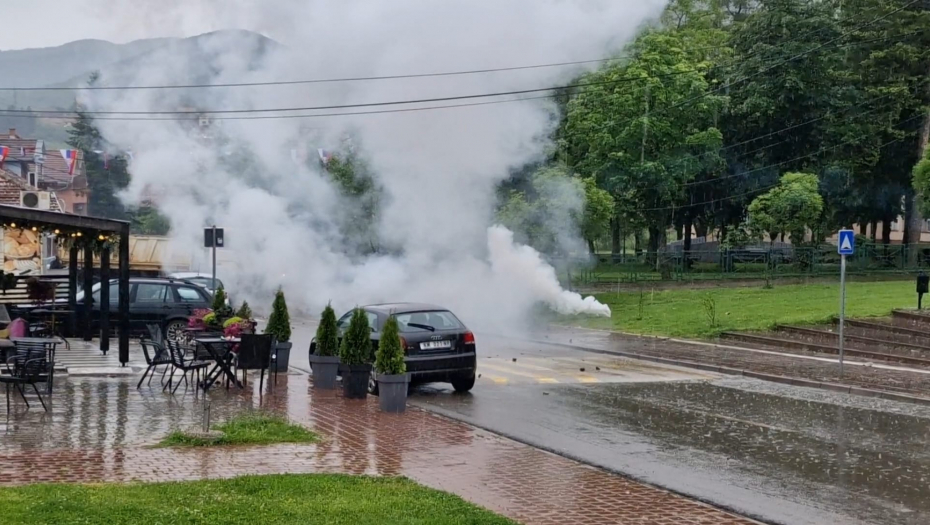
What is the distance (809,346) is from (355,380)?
13470 mm

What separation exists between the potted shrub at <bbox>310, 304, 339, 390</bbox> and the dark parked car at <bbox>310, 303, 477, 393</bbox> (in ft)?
2.12

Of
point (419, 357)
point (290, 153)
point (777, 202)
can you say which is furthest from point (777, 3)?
point (419, 357)

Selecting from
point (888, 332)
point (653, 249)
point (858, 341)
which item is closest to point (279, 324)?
point (858, 341)

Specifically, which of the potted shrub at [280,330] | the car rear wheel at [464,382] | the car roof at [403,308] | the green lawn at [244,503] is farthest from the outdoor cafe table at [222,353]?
the green lawn at [244,503]

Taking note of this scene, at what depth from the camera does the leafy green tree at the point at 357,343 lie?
45.4 ft

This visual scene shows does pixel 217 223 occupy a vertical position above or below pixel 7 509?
above

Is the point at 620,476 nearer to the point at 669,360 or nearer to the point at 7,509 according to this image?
the point at 7,509

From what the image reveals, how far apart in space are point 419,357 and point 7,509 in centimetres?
919

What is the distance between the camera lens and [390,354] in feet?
41.6

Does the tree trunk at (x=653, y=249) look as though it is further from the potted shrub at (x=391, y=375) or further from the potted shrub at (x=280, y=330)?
the potted shrub at (x=391, y=375)

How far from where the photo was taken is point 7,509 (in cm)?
629

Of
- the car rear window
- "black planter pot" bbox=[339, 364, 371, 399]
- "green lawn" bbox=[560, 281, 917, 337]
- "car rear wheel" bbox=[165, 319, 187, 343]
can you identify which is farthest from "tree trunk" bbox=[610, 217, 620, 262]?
"black planter pot" bbox=[339, 364, 371, 399]

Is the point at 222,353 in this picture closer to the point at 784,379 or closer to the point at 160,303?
the point at 160,303

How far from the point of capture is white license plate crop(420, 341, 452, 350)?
50.2ft
